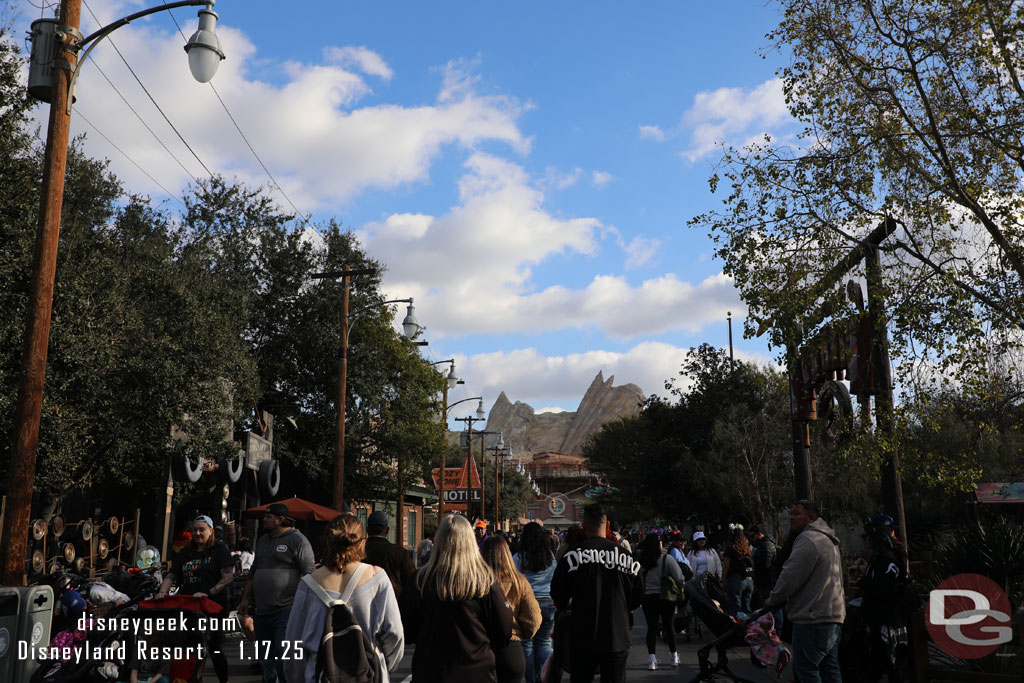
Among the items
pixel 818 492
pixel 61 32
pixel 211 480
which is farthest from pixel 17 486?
pixel 818 492

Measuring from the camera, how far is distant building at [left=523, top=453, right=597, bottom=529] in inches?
4904

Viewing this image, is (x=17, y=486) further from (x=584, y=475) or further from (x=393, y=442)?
(x=584, y=475)

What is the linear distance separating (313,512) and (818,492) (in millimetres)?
21507

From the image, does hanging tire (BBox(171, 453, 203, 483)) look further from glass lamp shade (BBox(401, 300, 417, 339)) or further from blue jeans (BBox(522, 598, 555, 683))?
blue jeans (BBox(522, 598, 555, 683))

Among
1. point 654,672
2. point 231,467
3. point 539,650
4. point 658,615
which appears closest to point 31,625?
point 539,650

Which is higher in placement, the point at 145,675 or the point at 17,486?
the point at 17,486

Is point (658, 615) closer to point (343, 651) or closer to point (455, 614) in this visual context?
point (455, 614)

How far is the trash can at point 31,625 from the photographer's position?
6.42 meters

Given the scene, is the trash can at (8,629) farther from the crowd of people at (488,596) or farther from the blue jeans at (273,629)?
the blue jeans at (273,629)

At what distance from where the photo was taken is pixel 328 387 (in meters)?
35.3

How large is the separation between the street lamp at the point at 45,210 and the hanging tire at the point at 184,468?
→ 14948mm

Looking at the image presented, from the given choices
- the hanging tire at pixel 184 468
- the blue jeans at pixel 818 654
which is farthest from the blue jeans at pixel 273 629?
the hanging tire at pixel 184 468

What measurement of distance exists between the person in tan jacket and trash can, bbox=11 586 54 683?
3.47m

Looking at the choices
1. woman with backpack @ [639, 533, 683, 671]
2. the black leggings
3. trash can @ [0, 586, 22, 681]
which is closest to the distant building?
woman with backpack @ [639, 533, 683, 671]
